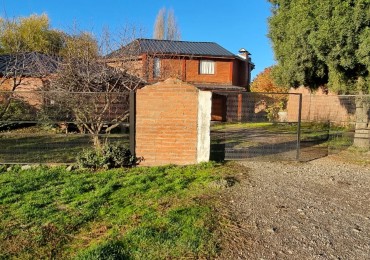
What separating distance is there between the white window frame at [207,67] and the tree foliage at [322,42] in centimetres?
1711

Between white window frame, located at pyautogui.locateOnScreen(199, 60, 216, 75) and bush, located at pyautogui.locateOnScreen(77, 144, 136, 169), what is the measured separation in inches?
893

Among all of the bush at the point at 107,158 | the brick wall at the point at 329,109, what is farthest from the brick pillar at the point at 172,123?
the brick wall at the point at 329,109

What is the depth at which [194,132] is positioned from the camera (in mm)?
8227

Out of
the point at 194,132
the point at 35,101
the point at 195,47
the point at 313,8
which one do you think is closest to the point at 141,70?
the point at 35,101

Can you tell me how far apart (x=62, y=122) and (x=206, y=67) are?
23.1m

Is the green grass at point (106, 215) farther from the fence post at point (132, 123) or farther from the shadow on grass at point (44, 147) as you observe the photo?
the shadow on grass at point (44, 147)

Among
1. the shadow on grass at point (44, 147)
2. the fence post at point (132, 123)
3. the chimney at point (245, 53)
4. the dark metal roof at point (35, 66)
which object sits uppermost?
the chimney at point (245, 53)

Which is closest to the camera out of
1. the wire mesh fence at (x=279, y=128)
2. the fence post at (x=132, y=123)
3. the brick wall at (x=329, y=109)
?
the fence post at (x=132, y=123)

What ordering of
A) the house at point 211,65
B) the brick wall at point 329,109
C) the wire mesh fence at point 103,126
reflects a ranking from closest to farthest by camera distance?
the wire mesh fence at point 103,126 < the brick wall at point 329,109 < the house at point 211,65

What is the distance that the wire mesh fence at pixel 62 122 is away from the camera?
28.7 feet

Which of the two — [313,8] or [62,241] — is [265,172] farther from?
[313,8]

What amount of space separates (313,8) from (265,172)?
5810mm

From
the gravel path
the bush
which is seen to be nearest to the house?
the bush

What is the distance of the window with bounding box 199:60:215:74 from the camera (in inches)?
1171
